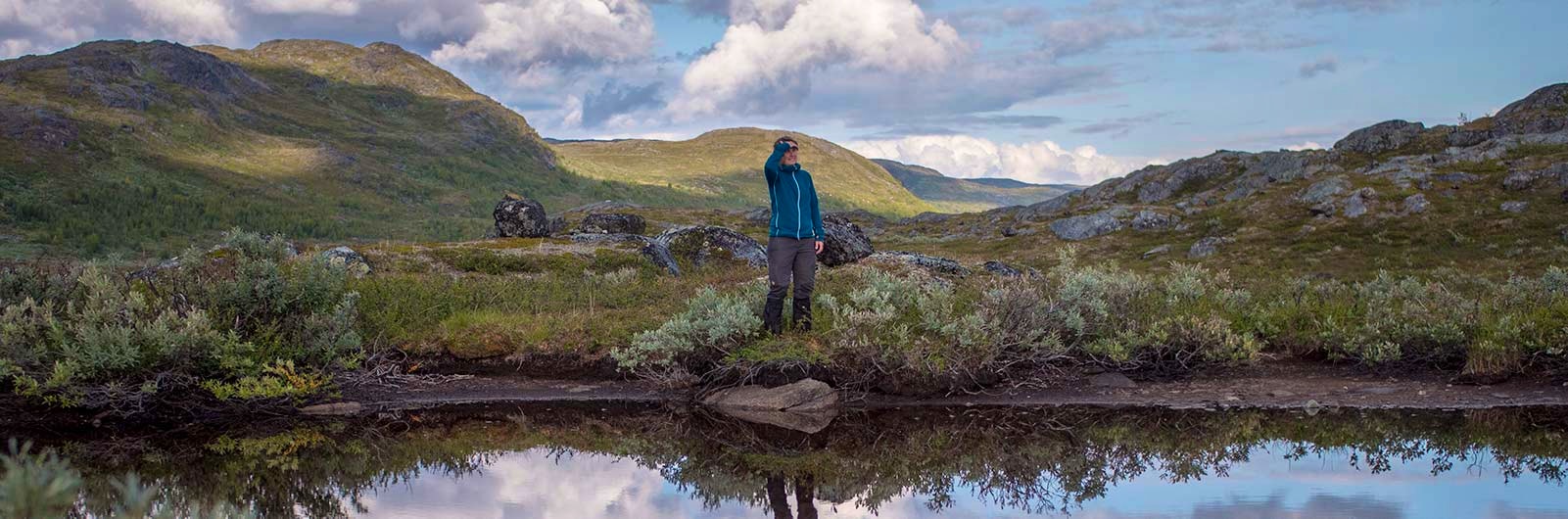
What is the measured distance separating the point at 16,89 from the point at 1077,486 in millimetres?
157688

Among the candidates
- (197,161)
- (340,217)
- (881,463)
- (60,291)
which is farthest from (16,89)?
(881,463)

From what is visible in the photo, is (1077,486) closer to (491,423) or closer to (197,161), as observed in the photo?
(491,423)

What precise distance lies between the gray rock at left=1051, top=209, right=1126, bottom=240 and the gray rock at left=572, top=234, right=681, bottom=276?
38.0 metres

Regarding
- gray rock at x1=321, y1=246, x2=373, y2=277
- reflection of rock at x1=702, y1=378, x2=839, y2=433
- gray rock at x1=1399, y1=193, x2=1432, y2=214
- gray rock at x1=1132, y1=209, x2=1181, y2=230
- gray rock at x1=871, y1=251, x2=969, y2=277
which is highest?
gray rock at x1=1399, y1=193, x2=1432, y2=214

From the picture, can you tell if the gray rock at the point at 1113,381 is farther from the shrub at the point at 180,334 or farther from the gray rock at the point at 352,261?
the gray rock at the point at 352,261

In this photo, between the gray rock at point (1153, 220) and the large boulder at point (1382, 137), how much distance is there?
14637 millimetres

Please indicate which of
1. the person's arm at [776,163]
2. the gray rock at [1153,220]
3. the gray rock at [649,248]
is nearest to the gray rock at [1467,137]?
the gray rock at [1153,220]

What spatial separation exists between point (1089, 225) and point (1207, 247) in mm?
11791

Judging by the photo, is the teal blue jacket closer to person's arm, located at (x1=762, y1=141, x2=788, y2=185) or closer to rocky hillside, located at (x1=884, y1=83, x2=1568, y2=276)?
person's arm, located at (x1=762, y1=141, x2=788, y2=185)

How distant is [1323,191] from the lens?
50844 mm

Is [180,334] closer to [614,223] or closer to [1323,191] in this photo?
[614,223]

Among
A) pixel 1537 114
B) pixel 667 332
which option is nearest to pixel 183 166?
pixel 667 332

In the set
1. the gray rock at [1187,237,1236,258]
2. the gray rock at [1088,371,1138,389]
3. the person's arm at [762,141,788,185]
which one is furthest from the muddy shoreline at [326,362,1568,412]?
the gray rock at [1187,237,1236,258]

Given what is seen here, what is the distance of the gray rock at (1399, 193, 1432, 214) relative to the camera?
44.7 meters
